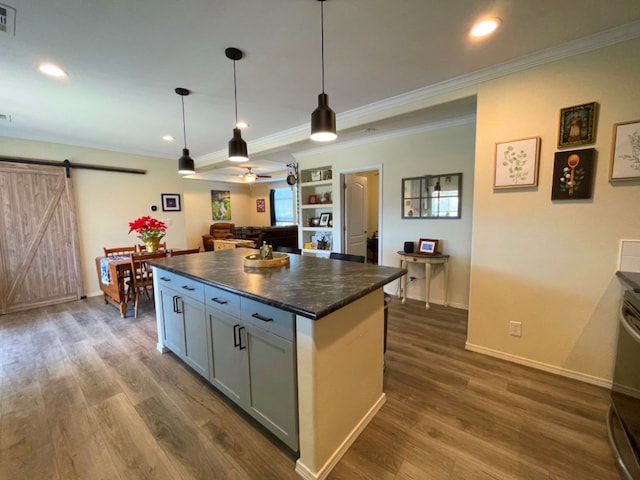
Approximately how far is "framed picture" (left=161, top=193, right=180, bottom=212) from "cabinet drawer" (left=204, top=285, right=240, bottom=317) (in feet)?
14.4

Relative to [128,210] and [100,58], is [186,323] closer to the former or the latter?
[100,58]

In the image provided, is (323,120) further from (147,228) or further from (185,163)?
(147,228)

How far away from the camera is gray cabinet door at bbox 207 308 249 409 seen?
1.64m

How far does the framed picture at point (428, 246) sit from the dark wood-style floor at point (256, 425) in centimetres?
139

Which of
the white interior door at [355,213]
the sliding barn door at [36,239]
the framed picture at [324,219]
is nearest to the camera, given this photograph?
the sliding barn door at [36,239]

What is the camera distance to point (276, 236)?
7.55 m

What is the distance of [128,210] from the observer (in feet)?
16.2

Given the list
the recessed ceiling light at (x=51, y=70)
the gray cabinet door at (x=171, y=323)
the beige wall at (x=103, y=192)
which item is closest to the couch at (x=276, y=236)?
the beige wall at (x=103, y=192)

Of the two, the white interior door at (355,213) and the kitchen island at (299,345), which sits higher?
the white interior door at (355,213)

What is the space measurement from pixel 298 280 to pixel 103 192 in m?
4.82

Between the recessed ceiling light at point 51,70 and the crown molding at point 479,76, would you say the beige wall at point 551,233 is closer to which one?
the crown molding at point 479,76

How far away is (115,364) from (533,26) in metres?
4.22

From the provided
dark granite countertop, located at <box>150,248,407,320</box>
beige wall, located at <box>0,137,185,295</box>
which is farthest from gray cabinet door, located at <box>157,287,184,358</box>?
beige wall, located at <box>0,137,185,295</box>

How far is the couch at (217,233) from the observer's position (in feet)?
26.9
